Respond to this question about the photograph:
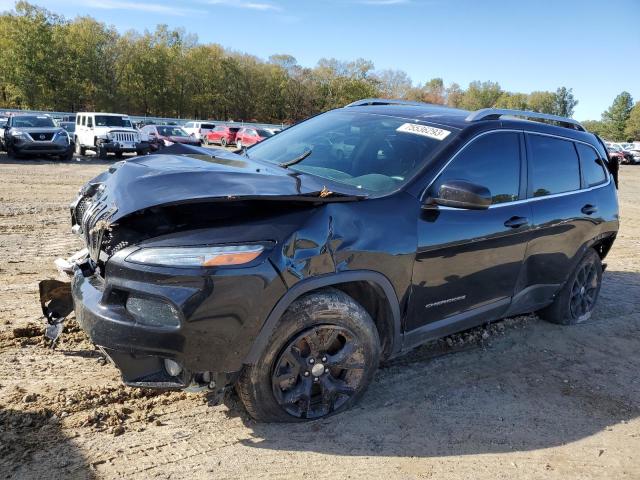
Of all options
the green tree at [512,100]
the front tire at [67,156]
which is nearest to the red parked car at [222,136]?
the front tire at [67,156]

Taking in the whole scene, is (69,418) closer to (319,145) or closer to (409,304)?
(409,304)

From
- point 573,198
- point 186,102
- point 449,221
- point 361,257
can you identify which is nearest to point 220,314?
point 361,257

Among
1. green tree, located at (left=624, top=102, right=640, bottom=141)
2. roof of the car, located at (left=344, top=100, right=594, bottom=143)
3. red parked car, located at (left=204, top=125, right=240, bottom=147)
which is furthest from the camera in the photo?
green tree, located at (left=624, top=102, right=640, bottom=141)

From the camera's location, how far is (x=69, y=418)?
287 cm

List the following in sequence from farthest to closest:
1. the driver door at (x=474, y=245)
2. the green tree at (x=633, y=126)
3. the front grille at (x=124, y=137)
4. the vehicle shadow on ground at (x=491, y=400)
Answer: the green tree at (x=633, y=126) < the front grille at (x=124, y=137) < the driver door at (x=474, y=245) < the vehicle shadow on ground at (x=491, y=400)

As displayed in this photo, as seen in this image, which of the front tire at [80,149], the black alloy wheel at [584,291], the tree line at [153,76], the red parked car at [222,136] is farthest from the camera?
the tree line at [153,76]

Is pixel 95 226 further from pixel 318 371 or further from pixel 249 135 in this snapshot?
pixel 249 135

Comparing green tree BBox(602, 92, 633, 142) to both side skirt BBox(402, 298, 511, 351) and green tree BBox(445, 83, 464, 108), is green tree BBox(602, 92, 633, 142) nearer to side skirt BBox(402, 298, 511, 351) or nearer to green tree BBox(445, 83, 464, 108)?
green tree BBox(445, 83, 464, 108)

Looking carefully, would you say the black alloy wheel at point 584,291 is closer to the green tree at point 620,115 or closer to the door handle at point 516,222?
the door handle at point 516,222

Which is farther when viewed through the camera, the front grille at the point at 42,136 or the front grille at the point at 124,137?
the front grille at the point at 124,137

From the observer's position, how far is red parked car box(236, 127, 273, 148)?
32.3 m

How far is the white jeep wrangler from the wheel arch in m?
19.6

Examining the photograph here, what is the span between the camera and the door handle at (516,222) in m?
3.70

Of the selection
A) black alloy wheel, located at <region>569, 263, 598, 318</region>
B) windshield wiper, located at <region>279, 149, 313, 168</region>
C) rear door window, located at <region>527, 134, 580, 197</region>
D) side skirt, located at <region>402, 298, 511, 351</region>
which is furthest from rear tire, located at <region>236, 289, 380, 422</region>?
black alloy wheel, located at <region>569, 263, 598, 318</region>
